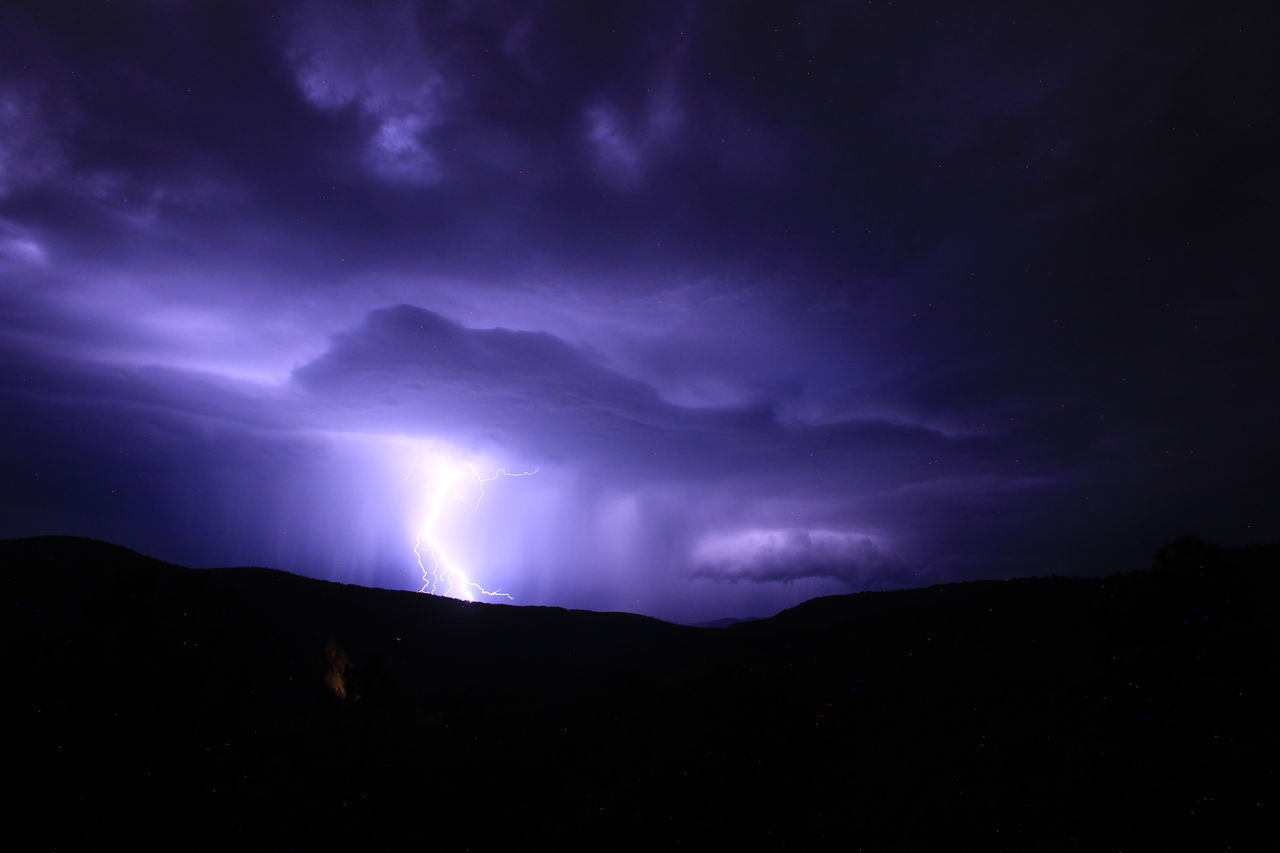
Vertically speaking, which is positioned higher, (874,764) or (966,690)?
(966,690)

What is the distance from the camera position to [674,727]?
1123 inches

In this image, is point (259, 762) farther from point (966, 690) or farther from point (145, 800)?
point (966, 690)

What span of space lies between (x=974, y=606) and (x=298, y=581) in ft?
166

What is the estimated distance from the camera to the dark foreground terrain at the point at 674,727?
60.6 ft

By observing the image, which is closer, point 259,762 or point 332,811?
point 332,811

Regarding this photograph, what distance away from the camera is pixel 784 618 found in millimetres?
46000

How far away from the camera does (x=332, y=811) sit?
77.9 ft

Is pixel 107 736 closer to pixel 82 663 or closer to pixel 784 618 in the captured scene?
pixel 82 663

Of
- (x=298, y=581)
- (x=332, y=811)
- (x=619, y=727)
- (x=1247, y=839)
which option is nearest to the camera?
(x=1247, y=839)

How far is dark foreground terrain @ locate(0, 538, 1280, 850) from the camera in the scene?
18.5m

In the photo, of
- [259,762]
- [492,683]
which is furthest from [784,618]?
[259,762]

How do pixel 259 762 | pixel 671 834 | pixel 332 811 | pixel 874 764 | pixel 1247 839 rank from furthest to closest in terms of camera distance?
pixel 259 762 < pixel 332 811 < pixel 874 764 < pixel 671 834 < pixel 1247 839

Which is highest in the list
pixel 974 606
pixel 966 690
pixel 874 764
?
pixel 974 606

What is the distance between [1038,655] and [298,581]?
2014 inches
